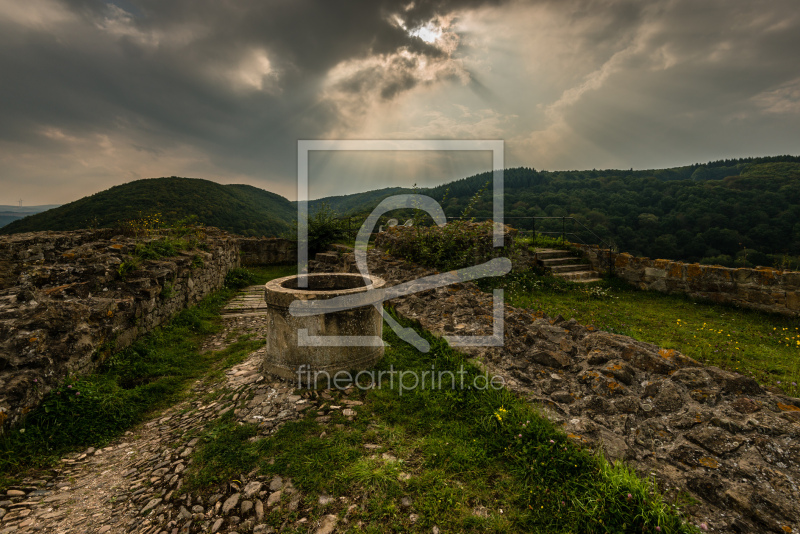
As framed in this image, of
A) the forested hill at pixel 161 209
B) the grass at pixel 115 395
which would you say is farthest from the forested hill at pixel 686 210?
the forested hill at pixel 161 209

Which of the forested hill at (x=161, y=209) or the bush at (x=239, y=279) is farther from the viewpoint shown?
the forested hill at (x=161, y=209)

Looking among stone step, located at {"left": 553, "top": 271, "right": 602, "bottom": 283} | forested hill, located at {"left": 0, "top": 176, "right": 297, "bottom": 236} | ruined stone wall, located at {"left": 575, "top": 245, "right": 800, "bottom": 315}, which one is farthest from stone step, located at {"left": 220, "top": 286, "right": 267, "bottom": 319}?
forested hill, located at {"left": 0, "top": 176, "right": 297, "bottom": 236}

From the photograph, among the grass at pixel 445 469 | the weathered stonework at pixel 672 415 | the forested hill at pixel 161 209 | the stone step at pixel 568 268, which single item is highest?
the forested hill at pixel 161 209

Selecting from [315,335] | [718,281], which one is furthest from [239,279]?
[718,281]

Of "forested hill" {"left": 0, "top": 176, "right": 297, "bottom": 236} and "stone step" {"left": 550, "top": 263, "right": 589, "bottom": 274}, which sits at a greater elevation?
"forested hill" {"left": 0, "top": 176, "right": 297, "bottom": 236}

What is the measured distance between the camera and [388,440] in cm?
282

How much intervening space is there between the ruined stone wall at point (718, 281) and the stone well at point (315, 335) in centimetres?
746

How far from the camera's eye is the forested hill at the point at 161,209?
24.0m

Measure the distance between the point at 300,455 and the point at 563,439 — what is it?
221 centimetres

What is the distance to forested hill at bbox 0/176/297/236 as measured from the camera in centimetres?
2398

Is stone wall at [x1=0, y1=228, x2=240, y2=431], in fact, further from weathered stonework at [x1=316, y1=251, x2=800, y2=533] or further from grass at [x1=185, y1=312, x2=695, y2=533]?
weathered stonework at [x1=316, y1=251, x2=800, y2=533]

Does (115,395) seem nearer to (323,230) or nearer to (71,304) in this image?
(71,304)

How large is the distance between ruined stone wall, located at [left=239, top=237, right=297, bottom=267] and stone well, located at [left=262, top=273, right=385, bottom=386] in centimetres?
1169

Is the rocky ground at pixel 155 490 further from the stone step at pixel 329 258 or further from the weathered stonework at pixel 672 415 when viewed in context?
the stone step at pixel 329 258
